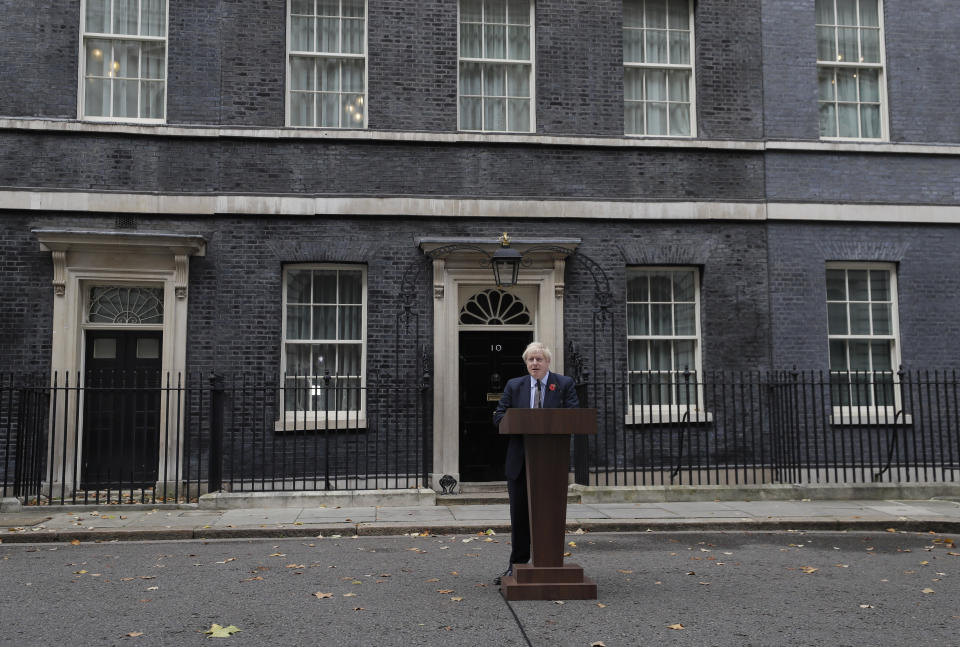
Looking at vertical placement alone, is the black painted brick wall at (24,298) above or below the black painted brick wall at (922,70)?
below

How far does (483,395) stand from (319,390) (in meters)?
2.35

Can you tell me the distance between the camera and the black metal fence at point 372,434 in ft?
37.0

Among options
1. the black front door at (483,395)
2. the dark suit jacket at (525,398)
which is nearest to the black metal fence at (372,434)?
the black front door at (483,395)

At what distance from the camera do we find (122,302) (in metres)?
12.3

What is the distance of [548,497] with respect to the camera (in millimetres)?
6188

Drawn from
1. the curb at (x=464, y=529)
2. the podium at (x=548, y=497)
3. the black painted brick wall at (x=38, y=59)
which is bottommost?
the curb at (x=464, y=529)

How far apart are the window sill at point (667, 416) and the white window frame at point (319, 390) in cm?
382

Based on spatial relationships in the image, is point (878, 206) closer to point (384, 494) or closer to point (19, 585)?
point (384, 494)

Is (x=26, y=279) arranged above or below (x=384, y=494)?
above

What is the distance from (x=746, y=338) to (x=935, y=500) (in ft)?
10.9

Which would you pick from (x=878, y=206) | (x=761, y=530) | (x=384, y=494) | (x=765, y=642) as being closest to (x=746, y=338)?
(x=878, y=206)

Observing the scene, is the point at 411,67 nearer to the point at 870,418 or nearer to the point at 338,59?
the point at 338,59

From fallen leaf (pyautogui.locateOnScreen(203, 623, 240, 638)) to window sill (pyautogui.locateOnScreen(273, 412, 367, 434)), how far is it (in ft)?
A: 21.0

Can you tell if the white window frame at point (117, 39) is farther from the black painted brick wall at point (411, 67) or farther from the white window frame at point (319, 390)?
the white window frame at point (319, 390)
